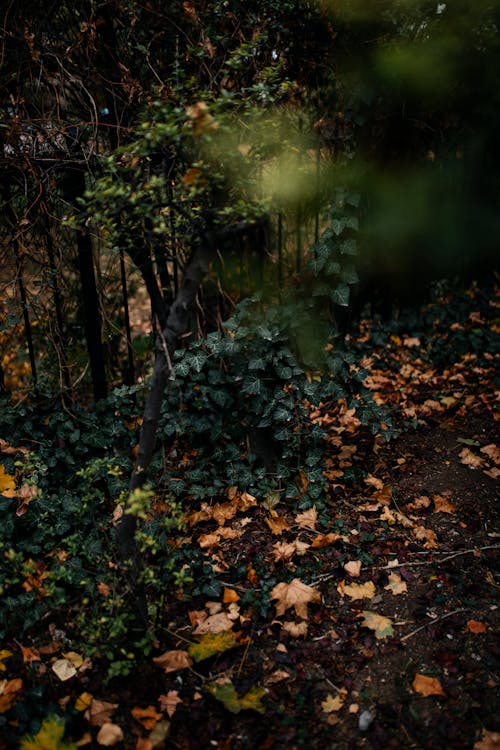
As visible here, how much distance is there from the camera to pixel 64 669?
2170 millimetres

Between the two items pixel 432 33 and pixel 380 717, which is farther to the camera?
pixel 432 33

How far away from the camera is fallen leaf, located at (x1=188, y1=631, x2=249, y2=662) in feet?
7.26

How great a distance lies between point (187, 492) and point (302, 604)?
0.96 metres

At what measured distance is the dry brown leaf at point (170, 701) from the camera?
2031mm

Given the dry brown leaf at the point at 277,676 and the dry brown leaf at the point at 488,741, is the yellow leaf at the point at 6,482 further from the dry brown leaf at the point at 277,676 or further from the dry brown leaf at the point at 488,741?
the dry brown leaf at the point at 488,741

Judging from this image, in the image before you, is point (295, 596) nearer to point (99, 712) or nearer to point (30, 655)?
point (99, 712)

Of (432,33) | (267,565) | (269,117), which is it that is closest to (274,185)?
(269,117)

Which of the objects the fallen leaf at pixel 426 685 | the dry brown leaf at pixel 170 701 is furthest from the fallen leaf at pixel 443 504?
the dry brown leaf at pixel 170 701

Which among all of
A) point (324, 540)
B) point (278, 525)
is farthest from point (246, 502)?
point (324, 540)

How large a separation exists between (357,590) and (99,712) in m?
1.20

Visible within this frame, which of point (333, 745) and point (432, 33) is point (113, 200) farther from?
point (432, 33)

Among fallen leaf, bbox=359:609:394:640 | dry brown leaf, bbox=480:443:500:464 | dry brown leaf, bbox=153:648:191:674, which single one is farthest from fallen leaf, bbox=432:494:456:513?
dry brown leaf, bbox=153:648:191:674

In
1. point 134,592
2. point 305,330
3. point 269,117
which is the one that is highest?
point 269,117

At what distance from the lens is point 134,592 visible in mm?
2178
